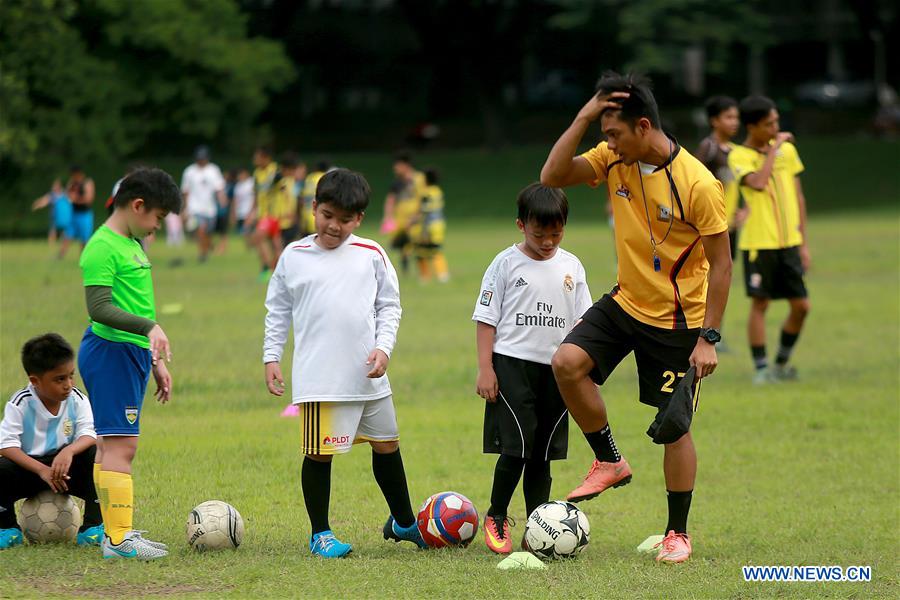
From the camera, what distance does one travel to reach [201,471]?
7.96 metres

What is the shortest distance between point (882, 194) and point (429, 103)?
72.1 ft

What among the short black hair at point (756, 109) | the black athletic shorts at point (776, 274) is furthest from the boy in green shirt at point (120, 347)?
the black athletic shorts at point (776, 274)

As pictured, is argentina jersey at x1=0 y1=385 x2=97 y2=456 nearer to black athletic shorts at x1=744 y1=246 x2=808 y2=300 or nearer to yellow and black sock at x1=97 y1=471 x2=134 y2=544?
yellow and black sock at x1=97 y1=471 x2=134 y2=544

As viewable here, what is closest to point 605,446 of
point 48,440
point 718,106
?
point 48,440

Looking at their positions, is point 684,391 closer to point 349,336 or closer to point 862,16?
point 349,336

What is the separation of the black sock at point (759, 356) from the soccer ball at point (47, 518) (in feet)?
22.4

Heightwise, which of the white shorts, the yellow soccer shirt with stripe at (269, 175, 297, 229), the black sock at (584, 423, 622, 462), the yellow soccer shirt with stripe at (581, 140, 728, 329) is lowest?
the black sock at (584, 423, 622, 462)

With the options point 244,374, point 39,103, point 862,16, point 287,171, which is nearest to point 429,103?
point 862,16

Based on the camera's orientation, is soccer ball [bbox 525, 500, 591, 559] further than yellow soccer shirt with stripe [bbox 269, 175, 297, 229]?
No

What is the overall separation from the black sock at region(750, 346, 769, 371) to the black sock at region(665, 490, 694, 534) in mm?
5603

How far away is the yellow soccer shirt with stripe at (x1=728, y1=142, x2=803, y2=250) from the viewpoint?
11047 mm

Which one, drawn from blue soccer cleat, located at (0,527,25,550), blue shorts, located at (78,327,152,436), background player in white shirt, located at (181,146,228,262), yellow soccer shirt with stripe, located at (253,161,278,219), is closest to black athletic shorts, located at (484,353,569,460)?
blue shorts, located at (78,327,152,436)

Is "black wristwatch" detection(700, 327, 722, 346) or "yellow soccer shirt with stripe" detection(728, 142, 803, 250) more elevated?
"yellow soccer shirt with stripe" detection(728, 142, 803, 250)

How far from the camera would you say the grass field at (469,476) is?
553 cm
